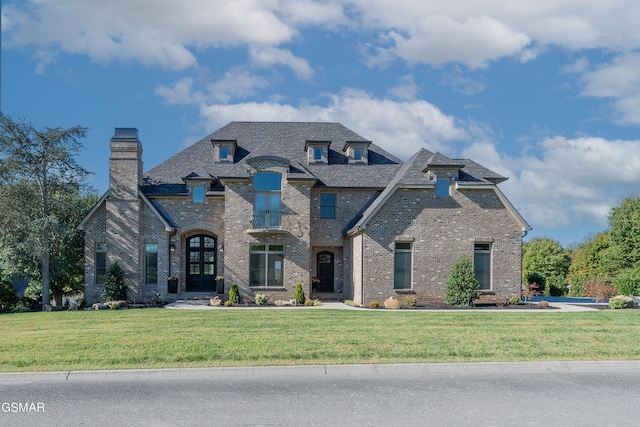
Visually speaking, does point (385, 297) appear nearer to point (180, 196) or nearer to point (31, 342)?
point (180, 196)

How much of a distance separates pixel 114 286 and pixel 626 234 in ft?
121

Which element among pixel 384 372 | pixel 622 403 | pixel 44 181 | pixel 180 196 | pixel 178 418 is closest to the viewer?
pixel 178 418

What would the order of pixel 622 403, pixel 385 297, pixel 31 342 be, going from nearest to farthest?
pixel 622 403 < pixel 31 342 < pixel 385 297

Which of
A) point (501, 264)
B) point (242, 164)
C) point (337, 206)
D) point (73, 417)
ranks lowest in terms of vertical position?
point (73, 417)

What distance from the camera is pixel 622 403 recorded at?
8367 mm

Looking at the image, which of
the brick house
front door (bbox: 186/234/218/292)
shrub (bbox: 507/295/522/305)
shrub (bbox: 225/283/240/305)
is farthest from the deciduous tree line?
front door (bbox: 186/234/218/292)

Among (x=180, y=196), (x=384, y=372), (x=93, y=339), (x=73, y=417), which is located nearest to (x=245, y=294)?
(x=180, y=196)

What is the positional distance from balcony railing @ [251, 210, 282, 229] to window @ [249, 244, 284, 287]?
1.04m

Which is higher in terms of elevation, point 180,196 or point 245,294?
point 180,196

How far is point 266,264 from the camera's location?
86.1 feet

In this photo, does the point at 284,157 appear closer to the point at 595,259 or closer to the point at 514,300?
the point at 514,300

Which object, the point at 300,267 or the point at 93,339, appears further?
the point at 300,267

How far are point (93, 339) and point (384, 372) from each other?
7.32 metres

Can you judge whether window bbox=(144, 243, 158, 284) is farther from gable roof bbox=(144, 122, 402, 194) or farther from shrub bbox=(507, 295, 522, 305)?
shrub bbox=(507, 295, 522, 305)
